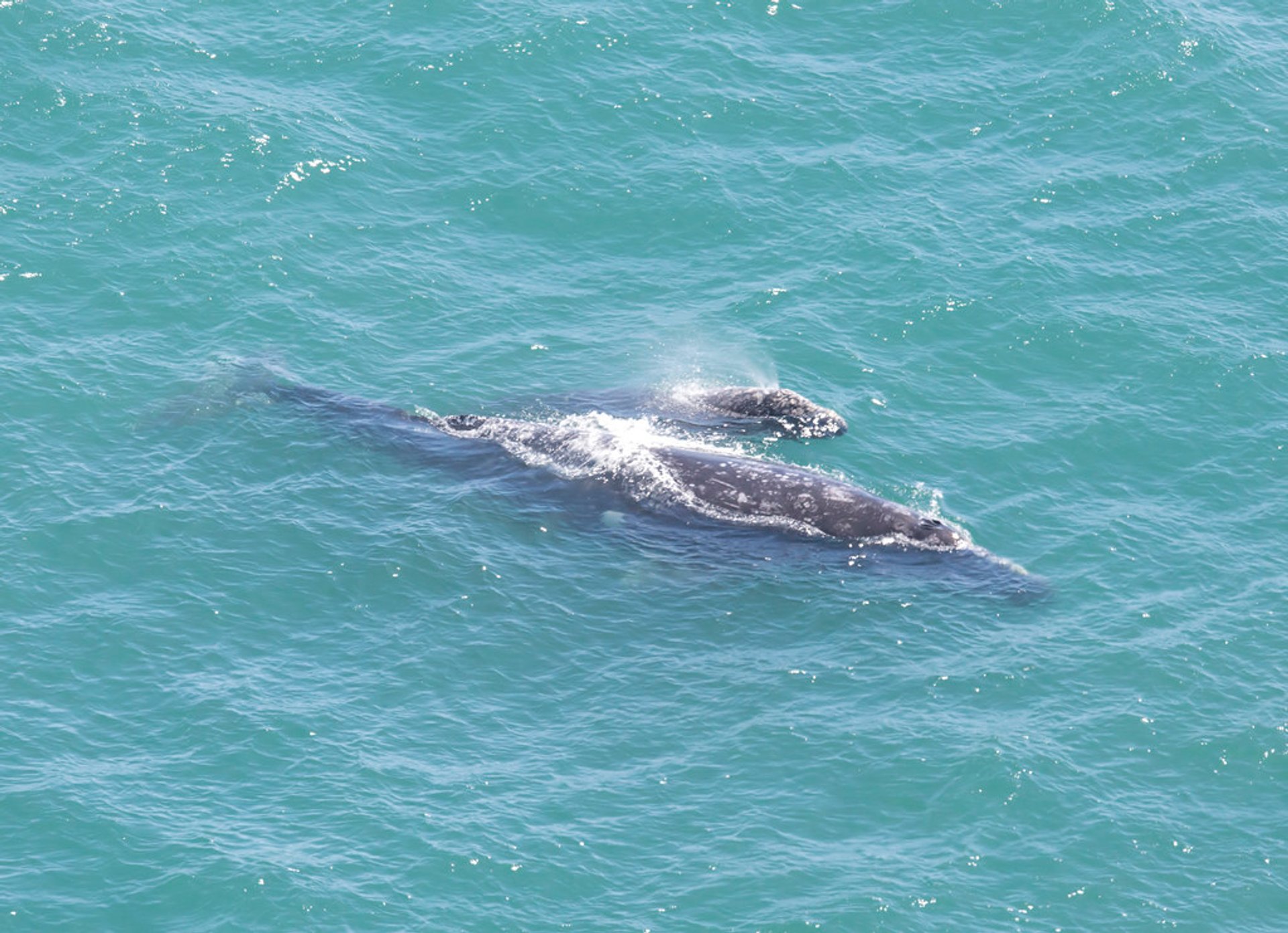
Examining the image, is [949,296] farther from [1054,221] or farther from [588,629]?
[588,629]

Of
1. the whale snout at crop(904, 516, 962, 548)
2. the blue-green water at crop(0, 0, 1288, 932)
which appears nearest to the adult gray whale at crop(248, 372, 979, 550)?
the whale snout at crop(904, 516, 962, 548)

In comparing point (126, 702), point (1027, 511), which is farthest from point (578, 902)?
point (1027, 511)

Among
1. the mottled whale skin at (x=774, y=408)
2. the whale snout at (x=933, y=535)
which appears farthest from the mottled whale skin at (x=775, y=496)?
the mottled whale skin at (x=774, y=408)

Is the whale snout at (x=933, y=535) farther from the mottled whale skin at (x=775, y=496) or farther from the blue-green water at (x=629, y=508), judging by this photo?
the blue-green water at (x=629, y=508)

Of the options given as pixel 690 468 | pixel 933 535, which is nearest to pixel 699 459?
pixel 690 468

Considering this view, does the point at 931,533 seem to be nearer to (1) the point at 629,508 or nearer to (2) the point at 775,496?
(2) the point at 775,496

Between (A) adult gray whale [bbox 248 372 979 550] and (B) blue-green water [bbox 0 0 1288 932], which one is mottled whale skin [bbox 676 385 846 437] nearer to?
(A) adult gray whale [bbox 248 372 979 550]

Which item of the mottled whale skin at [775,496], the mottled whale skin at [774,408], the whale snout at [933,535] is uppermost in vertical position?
the mottled whale skin at [774,408]

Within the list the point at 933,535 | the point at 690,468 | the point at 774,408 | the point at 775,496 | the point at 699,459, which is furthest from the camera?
the point at 774,408
